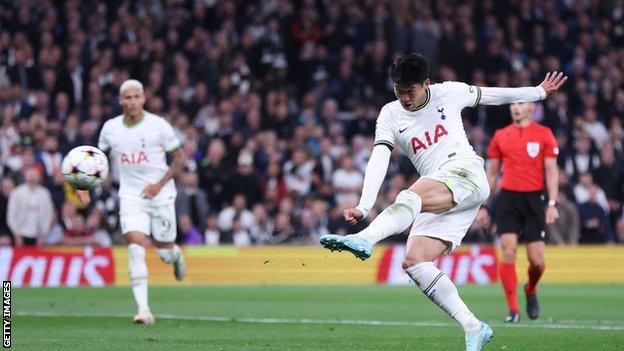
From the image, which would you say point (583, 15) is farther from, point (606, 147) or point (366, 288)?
point (366, 288)

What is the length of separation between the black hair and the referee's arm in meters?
5.38

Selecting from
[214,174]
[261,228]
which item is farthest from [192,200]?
[261,228]

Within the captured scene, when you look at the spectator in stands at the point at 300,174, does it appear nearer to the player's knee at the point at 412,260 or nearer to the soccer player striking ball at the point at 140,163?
the soccer player striking ball at the point at 140,163

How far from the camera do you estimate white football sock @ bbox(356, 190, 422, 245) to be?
9.56 m

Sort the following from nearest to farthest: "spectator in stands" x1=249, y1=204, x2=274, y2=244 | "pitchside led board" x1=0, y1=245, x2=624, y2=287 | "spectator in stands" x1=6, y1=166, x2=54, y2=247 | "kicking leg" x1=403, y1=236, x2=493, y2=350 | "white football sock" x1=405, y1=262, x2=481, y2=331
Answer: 1. "kicking leg" x1=403, y1=236, x2=493, y2=350
2. "white football sock" x1=405, y1=262, x2=481, y2=331
3. "spectator in stands" x1=6, y1=166, x2=54, y2=247
4. "pitchside led board" x1=0, y1=245, x2=624, y2=287
5. "spectator in stands" x1=249, y1=204, x2=274, y2=244

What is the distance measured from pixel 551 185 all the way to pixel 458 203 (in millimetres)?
5561

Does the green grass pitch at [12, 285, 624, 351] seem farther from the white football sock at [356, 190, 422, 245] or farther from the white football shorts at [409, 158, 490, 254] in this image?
the white football sock at [356, 190, 422, 245]

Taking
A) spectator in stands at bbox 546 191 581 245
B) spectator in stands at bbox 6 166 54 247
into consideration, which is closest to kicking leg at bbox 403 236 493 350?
spectator in stands at bbox 6 166 54 247

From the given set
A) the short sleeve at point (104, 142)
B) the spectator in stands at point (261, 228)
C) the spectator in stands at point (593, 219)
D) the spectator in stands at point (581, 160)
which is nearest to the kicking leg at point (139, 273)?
the short sleeve at point (104, 142)

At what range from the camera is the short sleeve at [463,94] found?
35.3 ft

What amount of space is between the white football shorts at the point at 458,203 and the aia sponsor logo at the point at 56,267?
44.7 feet

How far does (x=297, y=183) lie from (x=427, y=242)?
50.2 feet

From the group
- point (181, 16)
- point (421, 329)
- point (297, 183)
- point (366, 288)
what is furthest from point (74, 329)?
point (181, 16)

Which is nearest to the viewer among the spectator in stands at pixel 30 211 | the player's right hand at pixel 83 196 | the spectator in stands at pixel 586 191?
the player's right hand at pixel 83 196
